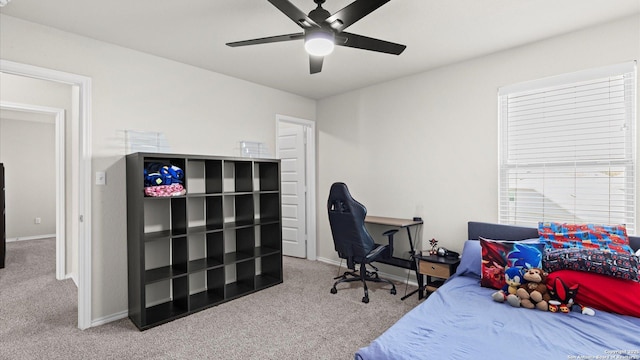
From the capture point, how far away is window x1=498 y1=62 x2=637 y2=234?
248 cm

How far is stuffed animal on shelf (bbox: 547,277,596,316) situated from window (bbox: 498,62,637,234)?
0.96 metres

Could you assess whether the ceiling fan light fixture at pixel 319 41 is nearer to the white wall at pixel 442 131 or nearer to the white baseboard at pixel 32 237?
the white wall at pixel 442 131

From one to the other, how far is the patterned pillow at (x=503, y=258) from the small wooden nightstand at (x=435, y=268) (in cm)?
53

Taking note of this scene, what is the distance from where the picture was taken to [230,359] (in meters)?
2.22

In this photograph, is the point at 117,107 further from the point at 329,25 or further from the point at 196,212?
the point at 329,25

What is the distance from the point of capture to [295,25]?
2.52 m

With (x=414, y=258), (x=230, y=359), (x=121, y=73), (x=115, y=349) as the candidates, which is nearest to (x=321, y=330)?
(x=230, y=359)

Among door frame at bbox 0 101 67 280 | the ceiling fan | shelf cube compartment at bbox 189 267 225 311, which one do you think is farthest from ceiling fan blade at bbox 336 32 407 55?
door frame at bbox 0 101 67 280

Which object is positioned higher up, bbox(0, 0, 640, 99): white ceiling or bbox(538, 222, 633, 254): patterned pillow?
bbox(0, 0, 640, 99): white ceiling

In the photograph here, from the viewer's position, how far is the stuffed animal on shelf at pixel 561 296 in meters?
1.94

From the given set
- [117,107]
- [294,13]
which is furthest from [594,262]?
[117,107]

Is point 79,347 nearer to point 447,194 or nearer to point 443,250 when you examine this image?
point 443,250

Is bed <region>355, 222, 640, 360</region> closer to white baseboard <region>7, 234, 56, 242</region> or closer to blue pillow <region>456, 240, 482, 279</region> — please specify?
blue pillow <region>456, 240, 482, 279</region>

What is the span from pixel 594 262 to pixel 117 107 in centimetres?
402
